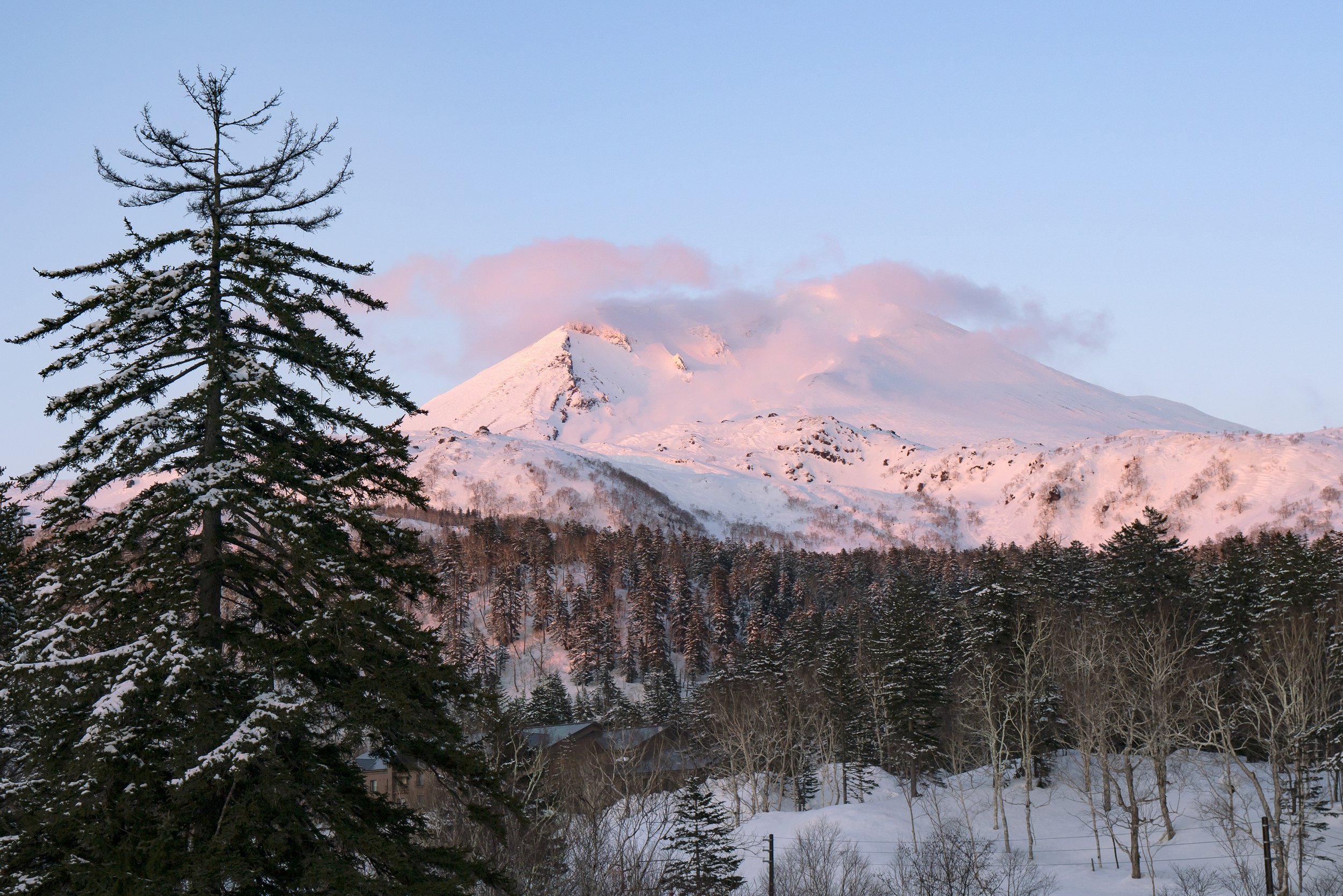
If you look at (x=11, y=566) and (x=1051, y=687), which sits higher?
(x=11, y=566)

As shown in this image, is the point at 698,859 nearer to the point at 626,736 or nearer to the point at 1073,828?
the point at 1073,828

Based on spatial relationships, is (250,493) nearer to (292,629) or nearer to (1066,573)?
(292,629)

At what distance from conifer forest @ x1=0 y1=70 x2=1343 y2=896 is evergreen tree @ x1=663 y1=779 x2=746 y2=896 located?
0.20m

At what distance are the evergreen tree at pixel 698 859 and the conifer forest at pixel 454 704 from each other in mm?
200

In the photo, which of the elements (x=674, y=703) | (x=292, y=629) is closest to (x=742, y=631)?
(x=674, y=703)

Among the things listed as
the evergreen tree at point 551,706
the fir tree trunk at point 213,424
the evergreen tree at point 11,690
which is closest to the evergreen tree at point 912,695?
the evergreen tree at point 551,706

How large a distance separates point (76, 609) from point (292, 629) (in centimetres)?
248

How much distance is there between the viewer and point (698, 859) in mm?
33062

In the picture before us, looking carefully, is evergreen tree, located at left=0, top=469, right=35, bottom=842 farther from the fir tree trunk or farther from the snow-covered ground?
the snow-covered ground

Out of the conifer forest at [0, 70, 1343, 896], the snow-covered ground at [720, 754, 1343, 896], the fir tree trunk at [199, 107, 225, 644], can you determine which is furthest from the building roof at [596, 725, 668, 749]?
the fir tree trunk at [199, 107, 225, 644]

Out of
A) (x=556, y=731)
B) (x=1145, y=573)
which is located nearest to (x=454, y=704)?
(x=556, y=731)

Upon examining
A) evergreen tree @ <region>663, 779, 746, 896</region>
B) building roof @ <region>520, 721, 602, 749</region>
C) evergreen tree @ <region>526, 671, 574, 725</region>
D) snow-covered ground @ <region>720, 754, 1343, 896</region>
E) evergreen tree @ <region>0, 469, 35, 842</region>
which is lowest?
snow-covered ground @ <region>720, 754, 1343, 896</region>

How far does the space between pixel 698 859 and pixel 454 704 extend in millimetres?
24010

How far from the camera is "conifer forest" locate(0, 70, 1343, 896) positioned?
1000 cm
